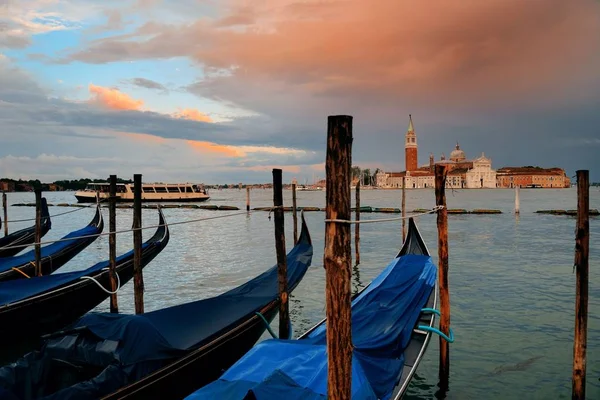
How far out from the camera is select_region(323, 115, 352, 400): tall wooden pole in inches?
107

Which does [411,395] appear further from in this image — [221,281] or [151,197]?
[151,197]

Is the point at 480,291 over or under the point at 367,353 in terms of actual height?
under

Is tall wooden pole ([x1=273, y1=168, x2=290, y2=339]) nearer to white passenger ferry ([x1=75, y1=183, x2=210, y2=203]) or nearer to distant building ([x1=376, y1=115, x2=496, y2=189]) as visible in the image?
white passenger ferry ([x1=75, y1=183, x2=210, y2=203])

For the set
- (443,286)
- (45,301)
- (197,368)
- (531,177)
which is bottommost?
(197,368)

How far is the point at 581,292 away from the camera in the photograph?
14.6 feet

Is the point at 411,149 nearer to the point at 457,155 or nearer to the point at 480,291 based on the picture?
the point at 457,155

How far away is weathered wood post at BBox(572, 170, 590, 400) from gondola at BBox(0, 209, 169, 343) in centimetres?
552

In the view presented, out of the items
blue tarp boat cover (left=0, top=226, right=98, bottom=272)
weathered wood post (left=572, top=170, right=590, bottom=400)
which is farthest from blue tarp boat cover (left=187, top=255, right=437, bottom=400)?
blue tarp boat cover (left=0, top=226, right=98, bottom=272)

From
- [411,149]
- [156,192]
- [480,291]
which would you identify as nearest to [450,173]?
[411,149]

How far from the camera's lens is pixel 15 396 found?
3457 mm

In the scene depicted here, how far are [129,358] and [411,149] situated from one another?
14124 centimetres

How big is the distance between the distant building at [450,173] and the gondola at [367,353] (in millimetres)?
117310

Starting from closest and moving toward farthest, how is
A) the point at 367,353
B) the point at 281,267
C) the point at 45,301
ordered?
the point at 367,353, the point at 281,267, the point at 45,301

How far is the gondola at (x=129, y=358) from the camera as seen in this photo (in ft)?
12.0
